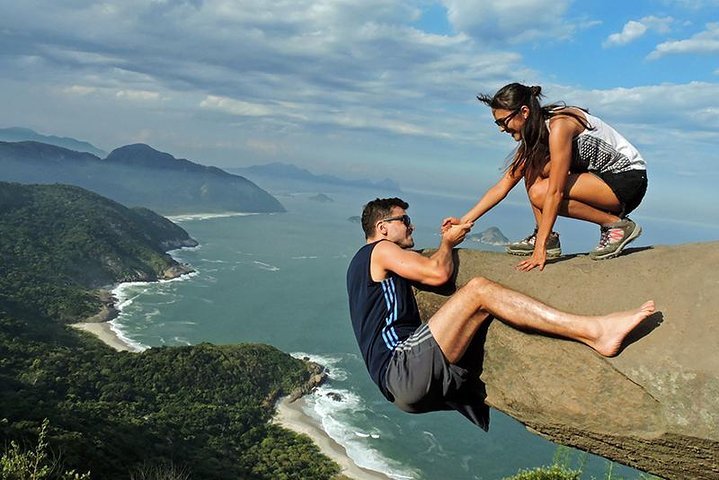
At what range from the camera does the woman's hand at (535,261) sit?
3.93 metres

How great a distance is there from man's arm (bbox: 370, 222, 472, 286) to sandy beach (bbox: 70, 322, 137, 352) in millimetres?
47709

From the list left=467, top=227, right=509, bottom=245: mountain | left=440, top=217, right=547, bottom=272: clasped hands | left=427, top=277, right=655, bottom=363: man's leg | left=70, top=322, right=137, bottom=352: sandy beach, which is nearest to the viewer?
left=427, top=277, right=655, bottom=363: man's leg

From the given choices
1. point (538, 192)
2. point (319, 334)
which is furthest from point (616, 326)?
point (319, 334)

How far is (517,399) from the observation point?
3.72m

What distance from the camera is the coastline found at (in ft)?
99.2

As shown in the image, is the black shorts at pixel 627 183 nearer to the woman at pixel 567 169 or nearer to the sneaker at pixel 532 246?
Answer: the woman at pixel 567 169

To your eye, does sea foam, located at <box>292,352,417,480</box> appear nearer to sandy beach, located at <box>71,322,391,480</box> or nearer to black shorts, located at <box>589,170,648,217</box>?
sandy beach, located at <box>71,322,391,480</box>

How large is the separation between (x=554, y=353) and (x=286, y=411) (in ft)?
121

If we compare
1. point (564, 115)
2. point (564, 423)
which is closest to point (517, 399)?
point (564, 423)

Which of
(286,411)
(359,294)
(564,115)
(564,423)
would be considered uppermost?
(564,115)

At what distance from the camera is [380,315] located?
144 inches

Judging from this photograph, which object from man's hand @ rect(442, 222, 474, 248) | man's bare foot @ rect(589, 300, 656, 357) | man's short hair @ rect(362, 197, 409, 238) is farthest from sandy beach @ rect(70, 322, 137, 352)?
man's bare foot @ rect(589, 300, 656, 357)

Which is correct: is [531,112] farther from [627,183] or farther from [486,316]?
[486,316]

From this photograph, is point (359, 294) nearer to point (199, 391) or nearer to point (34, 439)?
point (34, 439)
